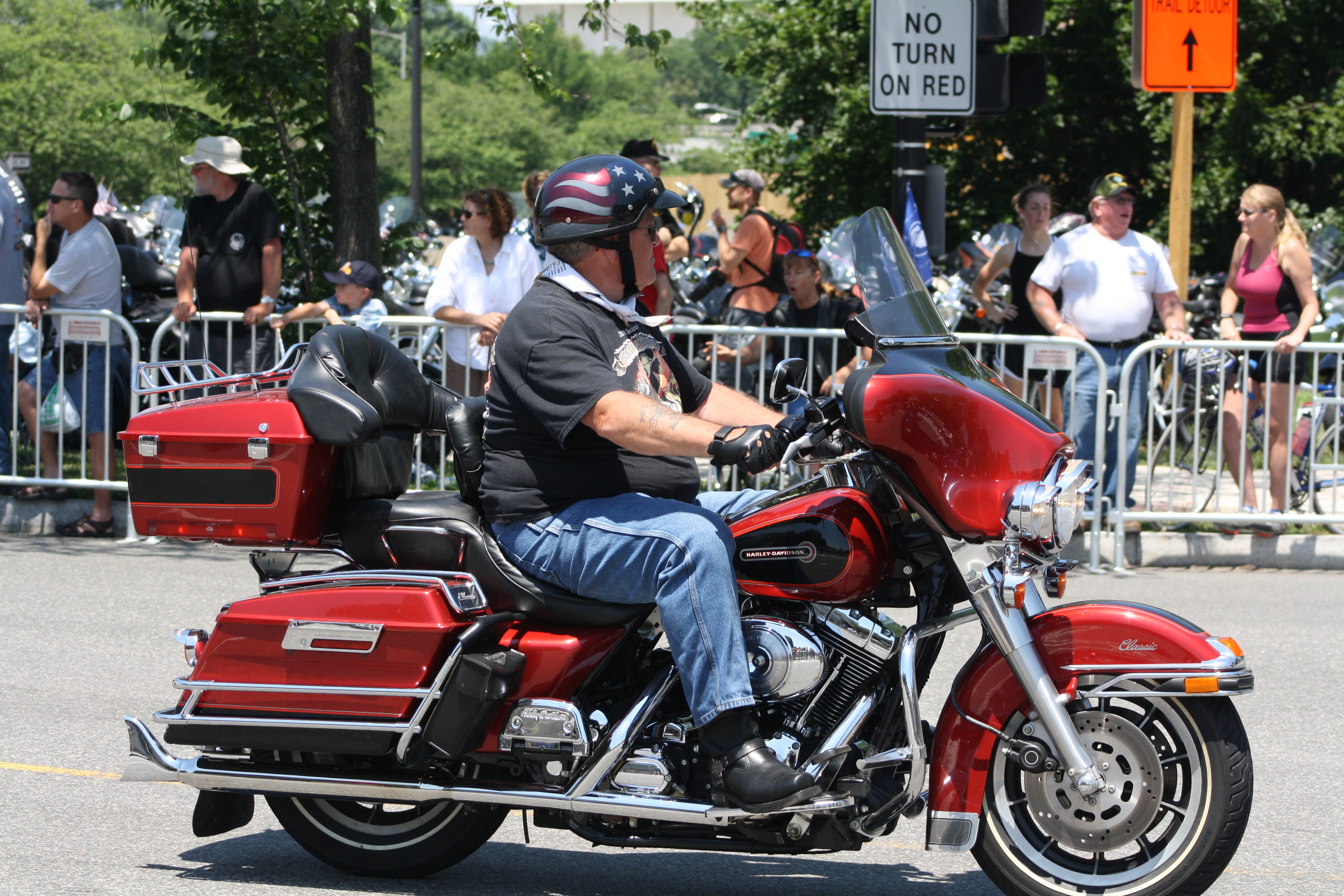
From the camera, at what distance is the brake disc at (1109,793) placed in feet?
11.5

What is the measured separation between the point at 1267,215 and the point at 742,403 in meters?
6.11

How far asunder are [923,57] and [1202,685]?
5503 millimetres

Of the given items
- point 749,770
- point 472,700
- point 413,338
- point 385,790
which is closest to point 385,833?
point 385,790

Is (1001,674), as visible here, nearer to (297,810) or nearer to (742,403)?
(742,403)

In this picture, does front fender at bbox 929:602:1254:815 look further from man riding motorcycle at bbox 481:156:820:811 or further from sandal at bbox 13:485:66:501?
sandal at bbox 13:485:66:501

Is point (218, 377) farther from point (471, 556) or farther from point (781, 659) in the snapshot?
point (781, 659)

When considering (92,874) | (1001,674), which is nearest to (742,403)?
(1001,674)

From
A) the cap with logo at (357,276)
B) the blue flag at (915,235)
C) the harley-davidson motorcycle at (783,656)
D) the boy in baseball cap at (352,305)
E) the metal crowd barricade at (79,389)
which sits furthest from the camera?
the cap with logo at (357,276)

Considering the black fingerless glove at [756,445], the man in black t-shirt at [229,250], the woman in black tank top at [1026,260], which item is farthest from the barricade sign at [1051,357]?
the black fingerless glove at [756,445]

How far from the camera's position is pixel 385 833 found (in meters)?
4.09

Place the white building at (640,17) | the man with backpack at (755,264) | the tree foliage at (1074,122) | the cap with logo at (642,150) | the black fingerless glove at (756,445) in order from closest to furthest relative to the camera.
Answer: the black fingerless glove at (756,445) → the cap with logo at (642,150) → the man with backpack at (755,264) → the tree foliage at (1074,122) → the white building at (640,17)

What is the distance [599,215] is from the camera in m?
3.71

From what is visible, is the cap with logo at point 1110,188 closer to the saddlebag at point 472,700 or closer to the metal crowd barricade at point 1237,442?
the metal crowd barricade at point 1237,442

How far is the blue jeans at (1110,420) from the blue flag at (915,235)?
1.09 m
